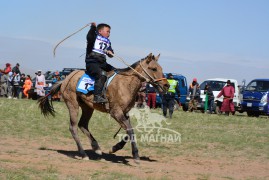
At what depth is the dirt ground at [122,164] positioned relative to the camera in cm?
976

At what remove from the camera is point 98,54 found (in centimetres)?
1164

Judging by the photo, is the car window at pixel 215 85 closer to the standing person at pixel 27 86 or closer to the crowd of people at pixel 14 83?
the crowd of people at pixel 14 83

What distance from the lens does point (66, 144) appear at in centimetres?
1409

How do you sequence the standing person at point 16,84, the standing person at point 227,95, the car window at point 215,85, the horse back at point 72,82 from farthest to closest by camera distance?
the standing person at point 16,84
the car window at point 215,85
the standing person at point 227,95
the horse back at point 72,82

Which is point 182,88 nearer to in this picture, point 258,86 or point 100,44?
point 258,86

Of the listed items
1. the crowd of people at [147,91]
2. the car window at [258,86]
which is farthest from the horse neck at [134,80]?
the car window at [258,86]

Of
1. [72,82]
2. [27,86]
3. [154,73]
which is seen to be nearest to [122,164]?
[154,73]

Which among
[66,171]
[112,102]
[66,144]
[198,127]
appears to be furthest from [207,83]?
[66,171]

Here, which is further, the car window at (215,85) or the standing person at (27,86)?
the standing person at (27,86)

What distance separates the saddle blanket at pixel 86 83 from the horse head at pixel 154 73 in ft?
2.34

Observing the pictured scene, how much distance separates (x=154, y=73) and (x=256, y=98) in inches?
754

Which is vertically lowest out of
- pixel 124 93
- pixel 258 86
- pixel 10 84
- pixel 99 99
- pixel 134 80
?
pixel 99 99

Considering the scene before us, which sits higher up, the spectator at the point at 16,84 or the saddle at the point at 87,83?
the spectator at the point at 16,84

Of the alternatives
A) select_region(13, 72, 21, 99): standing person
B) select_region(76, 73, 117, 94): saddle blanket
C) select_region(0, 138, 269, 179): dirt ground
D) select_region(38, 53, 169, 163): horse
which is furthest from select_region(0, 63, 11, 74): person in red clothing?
select_region(76, 73, 117, 94): saddle blanket
